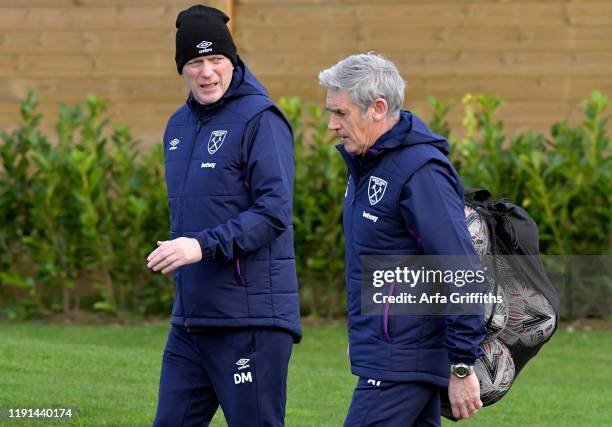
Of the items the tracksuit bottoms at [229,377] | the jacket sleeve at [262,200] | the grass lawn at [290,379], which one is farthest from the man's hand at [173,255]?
the grass lawn at [290,379]

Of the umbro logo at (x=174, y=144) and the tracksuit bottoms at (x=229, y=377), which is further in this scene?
the umbro logo at (x=174, y=144)

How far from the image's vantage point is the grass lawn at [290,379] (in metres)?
7.08

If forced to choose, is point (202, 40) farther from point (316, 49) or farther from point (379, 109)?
point (316, 49)

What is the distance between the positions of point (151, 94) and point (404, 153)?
25.7 feet

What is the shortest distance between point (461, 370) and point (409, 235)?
17.9 inches

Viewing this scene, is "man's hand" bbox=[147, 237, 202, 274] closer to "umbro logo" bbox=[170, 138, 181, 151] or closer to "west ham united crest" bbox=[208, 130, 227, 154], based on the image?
"west ham united crest" bbox=[208, 130, 227, 154]

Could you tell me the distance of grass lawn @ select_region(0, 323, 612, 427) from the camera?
7082 millimetres

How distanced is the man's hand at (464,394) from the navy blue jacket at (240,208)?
80cm

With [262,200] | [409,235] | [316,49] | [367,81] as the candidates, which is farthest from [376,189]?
[316,49]

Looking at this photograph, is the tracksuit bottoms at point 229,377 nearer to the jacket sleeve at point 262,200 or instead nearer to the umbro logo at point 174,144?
the jacket sleeve at point 262,200

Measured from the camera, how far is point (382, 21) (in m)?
11.3

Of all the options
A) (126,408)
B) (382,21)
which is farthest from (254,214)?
(382,21)

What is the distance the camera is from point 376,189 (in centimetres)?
393

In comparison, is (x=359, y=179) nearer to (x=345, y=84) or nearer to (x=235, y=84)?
(x=345, y=84)
